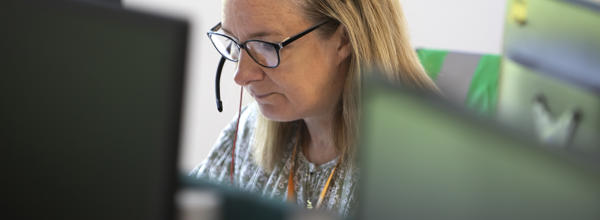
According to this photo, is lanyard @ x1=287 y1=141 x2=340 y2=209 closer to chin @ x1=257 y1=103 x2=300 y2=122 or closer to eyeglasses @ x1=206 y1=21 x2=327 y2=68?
chin @ x1=257 y1=103 x2=300 y2=122

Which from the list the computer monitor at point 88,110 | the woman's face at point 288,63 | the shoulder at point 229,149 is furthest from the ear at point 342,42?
the computer monitor at point 88,110

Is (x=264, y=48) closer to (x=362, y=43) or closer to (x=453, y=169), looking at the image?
(x=362, y=43)

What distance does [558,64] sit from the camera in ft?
3.09

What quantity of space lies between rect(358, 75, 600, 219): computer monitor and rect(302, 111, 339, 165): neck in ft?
3.10

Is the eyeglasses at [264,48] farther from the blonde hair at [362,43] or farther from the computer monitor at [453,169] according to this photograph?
the computer monitor at [453,169]

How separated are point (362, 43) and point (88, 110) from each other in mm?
778

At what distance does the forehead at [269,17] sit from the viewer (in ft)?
4.42

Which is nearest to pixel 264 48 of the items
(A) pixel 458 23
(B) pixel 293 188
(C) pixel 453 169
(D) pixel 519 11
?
(B) pixel 293 188

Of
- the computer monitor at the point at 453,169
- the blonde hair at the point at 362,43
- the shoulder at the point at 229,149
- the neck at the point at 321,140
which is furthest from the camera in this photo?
the shoulder at the point at 229,149

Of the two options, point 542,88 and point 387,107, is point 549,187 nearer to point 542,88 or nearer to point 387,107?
point 387,107

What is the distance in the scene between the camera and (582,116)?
0.92 meters

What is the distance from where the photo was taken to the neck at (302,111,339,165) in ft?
4.88

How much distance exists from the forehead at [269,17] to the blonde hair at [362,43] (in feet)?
0.07

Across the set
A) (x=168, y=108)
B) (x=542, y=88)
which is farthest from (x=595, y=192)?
(x=542, y=88)
